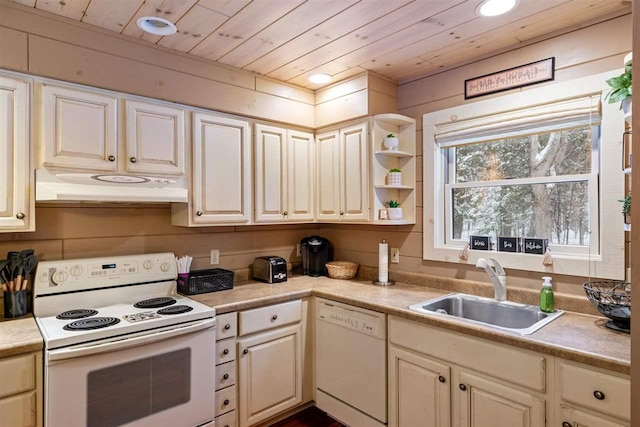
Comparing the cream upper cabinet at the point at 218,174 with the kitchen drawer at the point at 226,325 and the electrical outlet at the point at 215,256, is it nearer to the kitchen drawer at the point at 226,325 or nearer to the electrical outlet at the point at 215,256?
the electrical outlet at the point at 215,256

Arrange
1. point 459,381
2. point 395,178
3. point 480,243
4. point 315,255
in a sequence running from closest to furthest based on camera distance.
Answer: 1. point 459,381
2. point 480,243
3. point 395,178
4. point 315,255

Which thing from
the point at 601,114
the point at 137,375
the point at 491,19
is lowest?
the point at 137,375

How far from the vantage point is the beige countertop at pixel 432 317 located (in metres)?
1.47

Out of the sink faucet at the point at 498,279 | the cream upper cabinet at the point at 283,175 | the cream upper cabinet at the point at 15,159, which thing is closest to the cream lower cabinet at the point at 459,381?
the sink faucet at the point at 498,279

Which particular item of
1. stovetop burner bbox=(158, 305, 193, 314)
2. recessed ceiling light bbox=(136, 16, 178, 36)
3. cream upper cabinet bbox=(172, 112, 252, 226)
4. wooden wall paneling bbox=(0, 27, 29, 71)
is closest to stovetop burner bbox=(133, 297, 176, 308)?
stovetop burner bbox=(158, 305, 193, 314)

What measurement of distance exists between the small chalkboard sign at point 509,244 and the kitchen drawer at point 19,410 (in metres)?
2.42

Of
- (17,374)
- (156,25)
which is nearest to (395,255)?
(156,25)

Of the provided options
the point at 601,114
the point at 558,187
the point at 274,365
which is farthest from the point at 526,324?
the point at 274,365

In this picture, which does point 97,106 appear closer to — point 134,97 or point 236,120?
point 134,97

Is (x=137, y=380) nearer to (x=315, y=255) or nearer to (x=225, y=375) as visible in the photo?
(x=225, y=375)

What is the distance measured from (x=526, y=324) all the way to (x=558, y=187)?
0.77 meters

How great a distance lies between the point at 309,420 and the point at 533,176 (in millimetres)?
2052

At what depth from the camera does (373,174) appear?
103 inches

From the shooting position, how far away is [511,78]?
2219mm
